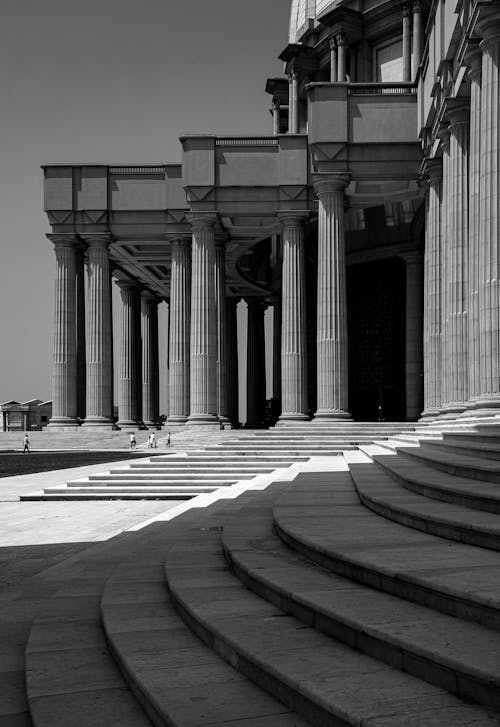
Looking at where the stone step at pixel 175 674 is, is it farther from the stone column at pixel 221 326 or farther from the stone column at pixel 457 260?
the stone column at pixel 221 326

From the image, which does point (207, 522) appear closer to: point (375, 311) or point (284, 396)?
point (284, 396)

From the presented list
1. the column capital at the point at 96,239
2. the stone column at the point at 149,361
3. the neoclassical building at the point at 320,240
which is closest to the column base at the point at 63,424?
the neoclassical building at the point at 320,240

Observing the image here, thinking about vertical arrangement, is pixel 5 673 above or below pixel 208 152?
below

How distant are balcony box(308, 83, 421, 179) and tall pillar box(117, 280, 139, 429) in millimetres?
30600

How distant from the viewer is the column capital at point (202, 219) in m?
53.4

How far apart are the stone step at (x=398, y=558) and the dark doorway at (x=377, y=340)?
52.7 m

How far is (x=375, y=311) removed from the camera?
6725 centimetres

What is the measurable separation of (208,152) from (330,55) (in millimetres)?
22587

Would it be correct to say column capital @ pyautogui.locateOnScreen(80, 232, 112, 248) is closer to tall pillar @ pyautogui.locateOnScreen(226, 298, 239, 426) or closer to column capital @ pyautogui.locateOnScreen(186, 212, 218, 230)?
column capital @ pyautogui.locateOnScreen(186, 212, 218, 230)

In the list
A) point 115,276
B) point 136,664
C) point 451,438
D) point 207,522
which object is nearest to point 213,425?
point 115,276

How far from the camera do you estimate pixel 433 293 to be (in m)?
40.8

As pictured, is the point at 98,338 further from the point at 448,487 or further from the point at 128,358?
the point at 448,487

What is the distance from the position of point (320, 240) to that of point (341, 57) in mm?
25881

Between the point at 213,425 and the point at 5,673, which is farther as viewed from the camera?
the point at 213,425
